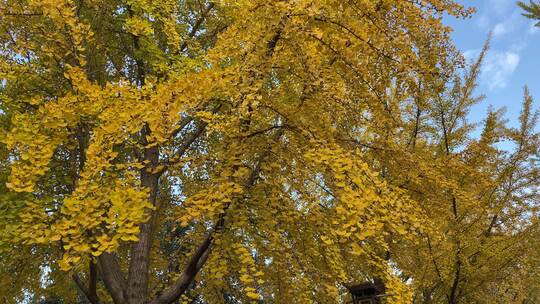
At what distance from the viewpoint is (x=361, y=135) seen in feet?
34.6

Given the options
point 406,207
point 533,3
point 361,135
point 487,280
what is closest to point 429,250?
point 487,280

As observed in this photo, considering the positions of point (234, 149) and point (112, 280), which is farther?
point (112, 280)

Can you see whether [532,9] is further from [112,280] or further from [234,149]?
[112,280]

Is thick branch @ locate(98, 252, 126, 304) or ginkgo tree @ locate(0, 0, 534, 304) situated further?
thick branch @ locate(98, 252, 126, 304)

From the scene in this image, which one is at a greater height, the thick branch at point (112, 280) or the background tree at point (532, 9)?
the background tree at point (532, 9)

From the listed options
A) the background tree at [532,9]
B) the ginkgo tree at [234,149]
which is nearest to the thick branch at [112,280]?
the ginkgo tree at [234,149]

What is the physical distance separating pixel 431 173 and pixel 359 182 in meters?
2.49

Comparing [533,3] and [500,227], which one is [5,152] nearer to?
[533,3]

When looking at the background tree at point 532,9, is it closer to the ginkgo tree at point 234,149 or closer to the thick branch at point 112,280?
the ginkgo tree at point 234,149

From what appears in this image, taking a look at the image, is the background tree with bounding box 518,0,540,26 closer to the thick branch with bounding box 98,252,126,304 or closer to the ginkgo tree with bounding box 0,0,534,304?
the ginkgo tree with bounding box 0,0,534,304

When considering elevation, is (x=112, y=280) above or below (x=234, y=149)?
below

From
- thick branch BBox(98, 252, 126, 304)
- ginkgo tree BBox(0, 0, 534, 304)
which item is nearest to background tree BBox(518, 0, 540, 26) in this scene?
ginkgo tree BBox(0, 0, 534, 304)

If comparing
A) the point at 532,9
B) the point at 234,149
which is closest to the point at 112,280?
the point at 234,149

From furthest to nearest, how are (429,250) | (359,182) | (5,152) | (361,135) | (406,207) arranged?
(361,135) < (429,250) < (5,152) < (406,207) < (359,182)
